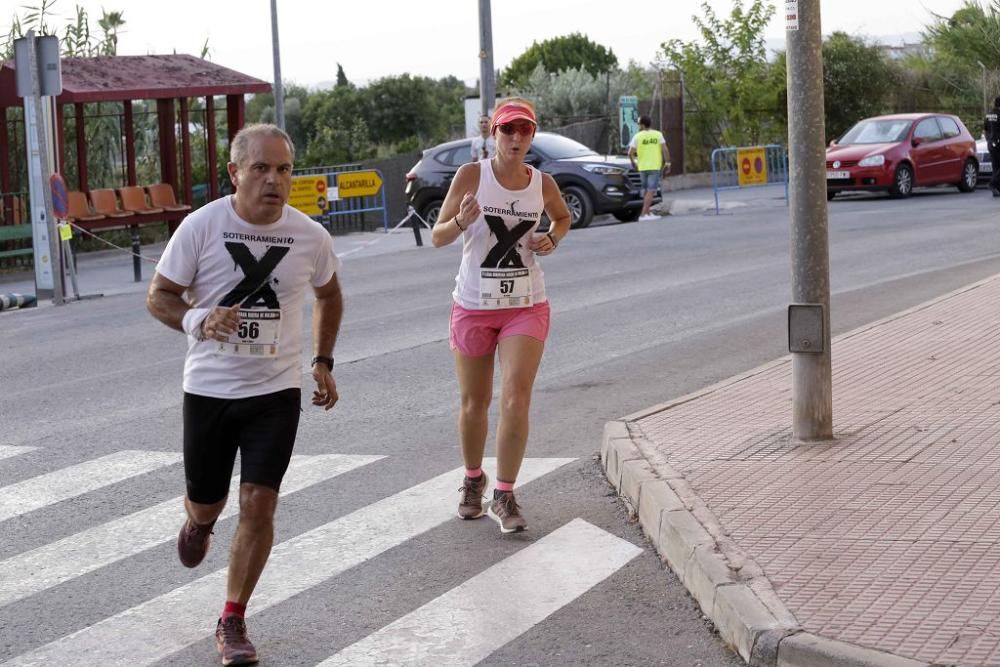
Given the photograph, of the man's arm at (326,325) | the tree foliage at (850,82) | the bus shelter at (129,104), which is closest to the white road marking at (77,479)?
the man's arm at (326,325)

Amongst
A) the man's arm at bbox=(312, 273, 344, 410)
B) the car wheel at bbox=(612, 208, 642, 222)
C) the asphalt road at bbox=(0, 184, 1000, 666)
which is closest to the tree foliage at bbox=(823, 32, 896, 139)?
the car wheel at bbox=(612, 208, 642, 222)

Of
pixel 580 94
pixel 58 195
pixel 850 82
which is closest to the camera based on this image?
pixel 58 195

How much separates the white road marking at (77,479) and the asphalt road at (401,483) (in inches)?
1.2

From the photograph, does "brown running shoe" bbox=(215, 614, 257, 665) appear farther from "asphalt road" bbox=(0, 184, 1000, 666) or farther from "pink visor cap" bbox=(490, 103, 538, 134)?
"pink visor cap" bbox=(490, 103, 538, 134)

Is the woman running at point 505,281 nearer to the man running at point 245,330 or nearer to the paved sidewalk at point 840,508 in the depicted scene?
the paved sidewalk at point 840,508

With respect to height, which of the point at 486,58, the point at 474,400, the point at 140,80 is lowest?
the point at 474,400

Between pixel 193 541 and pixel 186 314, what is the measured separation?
0.89 m

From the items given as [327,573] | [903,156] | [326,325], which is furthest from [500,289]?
[903,156]

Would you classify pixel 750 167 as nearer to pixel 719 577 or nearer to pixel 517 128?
pixel 517 128

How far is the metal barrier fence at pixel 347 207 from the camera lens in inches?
1102

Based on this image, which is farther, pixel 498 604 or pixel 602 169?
pixel 602 169

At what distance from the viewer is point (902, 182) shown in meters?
29.5

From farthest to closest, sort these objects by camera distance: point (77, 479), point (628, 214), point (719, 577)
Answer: point (628, 214) < point (77, 479) < point (719, 577)

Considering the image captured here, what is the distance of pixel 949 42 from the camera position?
4884 cm
